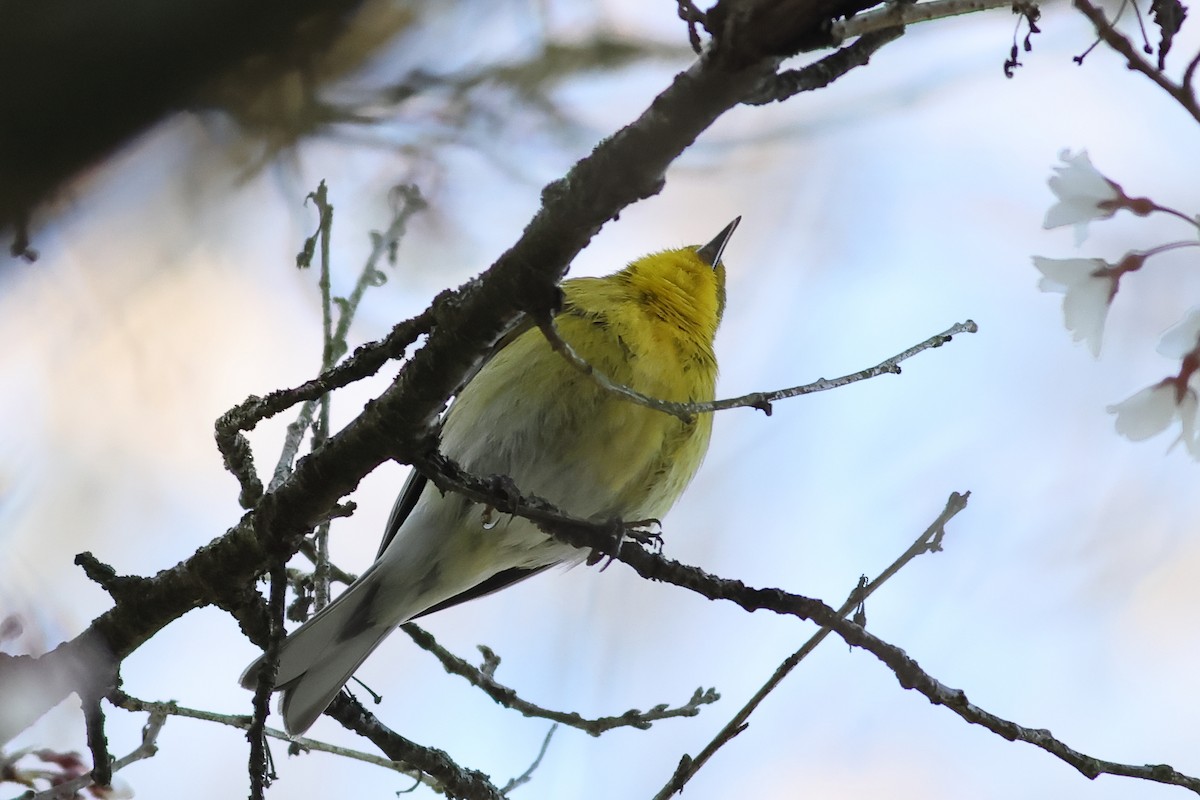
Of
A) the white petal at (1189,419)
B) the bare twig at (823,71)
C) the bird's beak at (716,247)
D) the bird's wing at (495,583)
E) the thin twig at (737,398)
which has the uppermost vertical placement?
the bird's beak at (716,247)

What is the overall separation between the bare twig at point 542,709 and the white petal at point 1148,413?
194 centimetres

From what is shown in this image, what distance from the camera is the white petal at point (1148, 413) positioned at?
1685 mm

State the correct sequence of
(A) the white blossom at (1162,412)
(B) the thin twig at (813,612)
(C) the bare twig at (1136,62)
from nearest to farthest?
(C) the bare twig at (1136,62) → (A) the white blossom at (1162,412) → (B) the thin twig at (813,612)

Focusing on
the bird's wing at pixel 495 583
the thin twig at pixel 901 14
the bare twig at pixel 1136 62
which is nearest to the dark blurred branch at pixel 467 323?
the thin twig at pixel 901 14

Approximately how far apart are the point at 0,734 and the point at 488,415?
Result: 1632mm

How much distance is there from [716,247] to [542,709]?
236 centimetres

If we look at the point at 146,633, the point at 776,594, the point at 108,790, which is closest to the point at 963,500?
the point at 776,594

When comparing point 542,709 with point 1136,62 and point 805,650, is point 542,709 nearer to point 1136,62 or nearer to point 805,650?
point 805,650

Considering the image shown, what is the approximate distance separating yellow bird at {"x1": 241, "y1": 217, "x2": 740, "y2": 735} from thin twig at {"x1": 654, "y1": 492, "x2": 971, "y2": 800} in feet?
3.43

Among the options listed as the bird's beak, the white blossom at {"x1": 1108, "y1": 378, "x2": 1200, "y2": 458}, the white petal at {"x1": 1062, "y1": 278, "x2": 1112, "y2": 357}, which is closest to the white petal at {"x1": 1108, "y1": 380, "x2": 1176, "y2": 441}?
the white blossom at {"x1": 1108, "y1": 378, "x2": 1200, "y2": 458}

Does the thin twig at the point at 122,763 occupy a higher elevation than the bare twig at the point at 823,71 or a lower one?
lower

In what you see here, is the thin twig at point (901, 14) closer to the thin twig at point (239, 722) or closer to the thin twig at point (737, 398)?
the thin twig at point (737, 398)

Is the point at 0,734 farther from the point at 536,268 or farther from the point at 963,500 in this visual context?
the point at 963,500

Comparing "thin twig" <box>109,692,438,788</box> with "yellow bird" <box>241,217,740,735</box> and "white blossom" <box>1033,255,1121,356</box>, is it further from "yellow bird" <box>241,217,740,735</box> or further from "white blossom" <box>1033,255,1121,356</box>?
"white blossom" <box>1033,255,1121,356</box>
